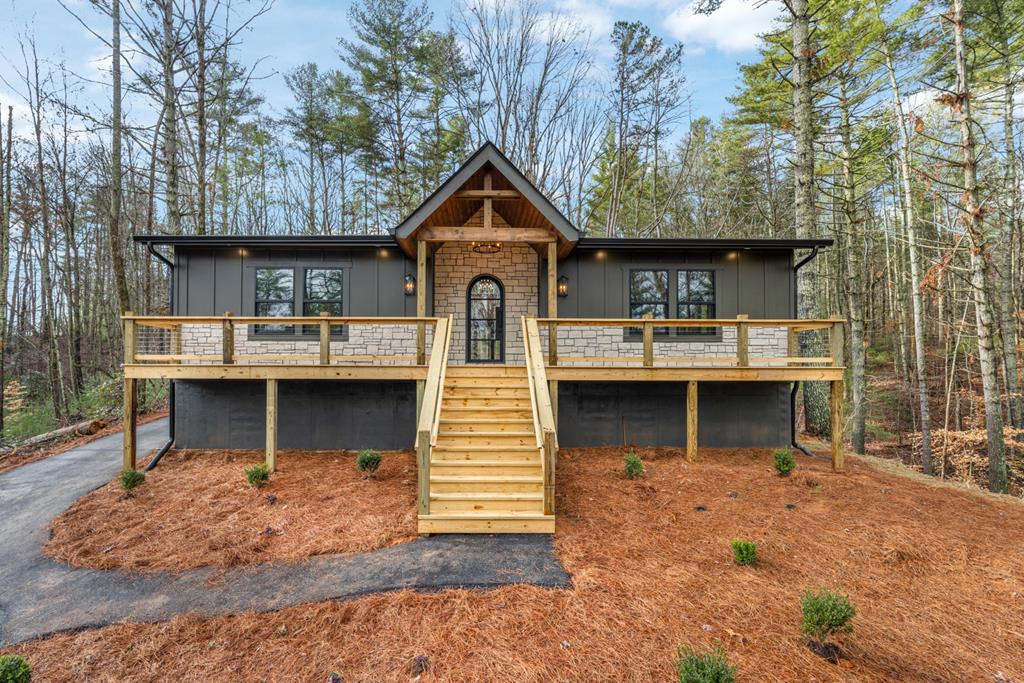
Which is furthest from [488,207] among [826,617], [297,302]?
[826,617]

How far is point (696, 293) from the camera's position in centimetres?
840

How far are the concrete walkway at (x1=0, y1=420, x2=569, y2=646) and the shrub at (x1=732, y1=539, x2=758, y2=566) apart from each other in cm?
169

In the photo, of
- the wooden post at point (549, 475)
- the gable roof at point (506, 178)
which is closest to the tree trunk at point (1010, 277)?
the gable roof at point (506, 178)

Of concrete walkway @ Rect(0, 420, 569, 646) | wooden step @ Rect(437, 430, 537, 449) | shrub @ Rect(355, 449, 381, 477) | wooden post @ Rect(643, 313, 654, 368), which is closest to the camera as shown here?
concrete walkway @ Rect(0, 420, 569, 646)

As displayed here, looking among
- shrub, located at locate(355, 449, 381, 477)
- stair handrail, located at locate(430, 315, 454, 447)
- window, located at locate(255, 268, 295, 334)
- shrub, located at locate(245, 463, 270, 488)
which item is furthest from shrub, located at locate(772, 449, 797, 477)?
window, located at locate(255, 268, 295, 334)

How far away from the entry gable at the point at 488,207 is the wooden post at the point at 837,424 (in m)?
4.86

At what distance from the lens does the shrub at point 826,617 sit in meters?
2.89

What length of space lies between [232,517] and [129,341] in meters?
3.59

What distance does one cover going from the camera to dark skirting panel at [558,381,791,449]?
26.3 ft

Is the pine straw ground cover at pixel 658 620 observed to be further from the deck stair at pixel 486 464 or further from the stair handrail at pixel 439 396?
the stair handrail at pixel 439 396

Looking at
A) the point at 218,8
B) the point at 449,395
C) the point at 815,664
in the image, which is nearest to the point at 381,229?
the point at 218,8

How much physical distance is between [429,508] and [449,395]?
219cm

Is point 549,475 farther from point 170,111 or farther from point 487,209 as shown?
point 170,111

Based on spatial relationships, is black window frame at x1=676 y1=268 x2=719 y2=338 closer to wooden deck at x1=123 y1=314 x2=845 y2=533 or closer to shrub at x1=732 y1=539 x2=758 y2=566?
wooden deck at x1=123 y1=314 x2=845 y2=533
